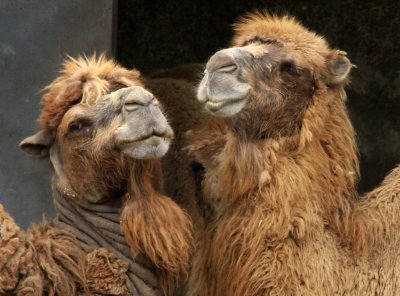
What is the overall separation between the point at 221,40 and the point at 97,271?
4.93m

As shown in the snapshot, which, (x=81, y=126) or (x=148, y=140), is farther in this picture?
(x=81, y=126)

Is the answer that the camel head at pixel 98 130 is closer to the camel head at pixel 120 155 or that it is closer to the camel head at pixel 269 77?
the camel head at pixel 120 155

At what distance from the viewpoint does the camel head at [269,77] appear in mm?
8539

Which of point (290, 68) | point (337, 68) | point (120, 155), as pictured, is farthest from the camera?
point (337, 68)

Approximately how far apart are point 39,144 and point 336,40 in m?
4.62

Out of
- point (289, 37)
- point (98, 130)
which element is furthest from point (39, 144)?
point (289, 37)

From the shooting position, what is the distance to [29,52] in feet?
32.0

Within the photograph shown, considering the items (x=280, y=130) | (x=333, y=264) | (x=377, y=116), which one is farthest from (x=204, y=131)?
(x=377, y=116)

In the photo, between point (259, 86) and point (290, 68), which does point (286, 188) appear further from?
point (290, 68)

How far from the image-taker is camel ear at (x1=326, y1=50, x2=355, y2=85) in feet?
29.4

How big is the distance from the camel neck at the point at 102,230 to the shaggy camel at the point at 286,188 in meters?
0.57

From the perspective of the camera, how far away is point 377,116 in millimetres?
12516

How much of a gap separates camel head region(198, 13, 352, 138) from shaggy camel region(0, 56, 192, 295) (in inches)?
17.4

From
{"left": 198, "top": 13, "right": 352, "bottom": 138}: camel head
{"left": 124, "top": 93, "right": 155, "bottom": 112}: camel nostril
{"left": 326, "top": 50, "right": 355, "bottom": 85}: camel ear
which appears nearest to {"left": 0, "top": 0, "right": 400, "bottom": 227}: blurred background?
{"left": 198, "top": 13, "right": 352, "bottom": 138}: camel head
